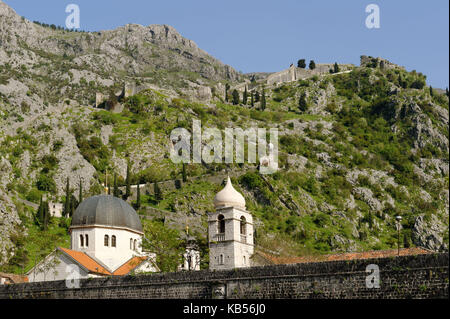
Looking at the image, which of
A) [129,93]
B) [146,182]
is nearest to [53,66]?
[129,93]

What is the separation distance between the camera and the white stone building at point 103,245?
45.0m

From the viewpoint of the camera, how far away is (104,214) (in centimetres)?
4709

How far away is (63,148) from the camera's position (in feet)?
320

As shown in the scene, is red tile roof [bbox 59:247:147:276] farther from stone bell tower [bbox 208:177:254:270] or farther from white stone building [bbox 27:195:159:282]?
stone bell tower [bbox 208:177:254:270]

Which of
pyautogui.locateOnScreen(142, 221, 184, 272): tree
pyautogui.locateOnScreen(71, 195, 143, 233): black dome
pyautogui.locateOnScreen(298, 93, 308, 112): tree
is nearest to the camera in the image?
pyautogui.locateOnScreen(71, 195, 143, 233): black dome

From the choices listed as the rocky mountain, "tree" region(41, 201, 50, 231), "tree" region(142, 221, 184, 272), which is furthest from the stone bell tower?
"tree" region(41, 201, 50, 231)

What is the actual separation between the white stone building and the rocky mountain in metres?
19.4
